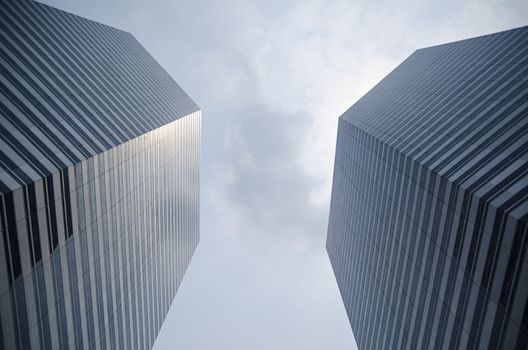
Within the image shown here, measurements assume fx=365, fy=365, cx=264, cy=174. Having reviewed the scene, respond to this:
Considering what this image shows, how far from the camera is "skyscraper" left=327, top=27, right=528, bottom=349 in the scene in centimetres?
2259

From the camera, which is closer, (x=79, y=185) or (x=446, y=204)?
(x=79, y=185)

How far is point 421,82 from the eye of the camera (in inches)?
2431

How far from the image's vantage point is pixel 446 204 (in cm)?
3044

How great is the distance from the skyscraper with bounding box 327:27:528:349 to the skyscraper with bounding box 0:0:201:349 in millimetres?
28858

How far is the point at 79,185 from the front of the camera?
96.6 feet

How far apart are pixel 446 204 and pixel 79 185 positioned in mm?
30178

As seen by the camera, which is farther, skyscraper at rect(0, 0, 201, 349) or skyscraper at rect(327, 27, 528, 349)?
skyscraper at rect(0, 0, 201, 349)

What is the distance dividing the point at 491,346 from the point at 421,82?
48.5 m

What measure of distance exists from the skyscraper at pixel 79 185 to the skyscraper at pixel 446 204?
28.9 m

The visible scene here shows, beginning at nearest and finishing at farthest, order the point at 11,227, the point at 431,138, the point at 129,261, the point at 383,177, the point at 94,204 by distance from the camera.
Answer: the point at 11,227, the point at 94,204, the point at 431,138, the point at 129,261, the point at 383,177

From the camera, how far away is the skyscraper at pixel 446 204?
2259 centimetres

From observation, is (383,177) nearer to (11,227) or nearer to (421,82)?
(421,82)

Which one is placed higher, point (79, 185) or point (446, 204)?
point (79, 185)

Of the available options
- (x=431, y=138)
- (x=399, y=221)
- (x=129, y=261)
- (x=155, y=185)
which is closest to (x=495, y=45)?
(x=431, y=138)
